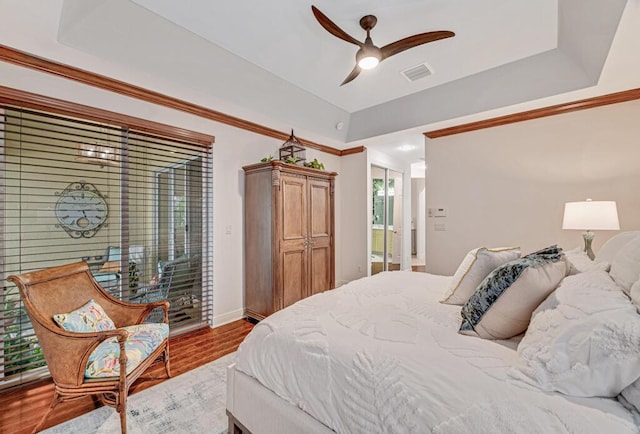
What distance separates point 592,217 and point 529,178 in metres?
0.87

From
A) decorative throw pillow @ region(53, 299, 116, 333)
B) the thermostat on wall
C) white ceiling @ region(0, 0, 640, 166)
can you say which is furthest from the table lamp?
decorative throw pillow @ region(53, 299, 116, 333)

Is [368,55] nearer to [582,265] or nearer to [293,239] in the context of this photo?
[582,265]

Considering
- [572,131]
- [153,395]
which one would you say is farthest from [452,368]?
[572,131]

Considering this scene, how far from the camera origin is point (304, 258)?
3605 mm

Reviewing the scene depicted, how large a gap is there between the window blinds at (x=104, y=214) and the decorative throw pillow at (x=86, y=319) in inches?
18.3

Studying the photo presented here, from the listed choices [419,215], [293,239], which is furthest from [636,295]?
[419,215]

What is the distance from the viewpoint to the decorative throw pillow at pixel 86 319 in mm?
1706

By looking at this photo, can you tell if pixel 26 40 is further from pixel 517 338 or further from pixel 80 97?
pixel 517 338

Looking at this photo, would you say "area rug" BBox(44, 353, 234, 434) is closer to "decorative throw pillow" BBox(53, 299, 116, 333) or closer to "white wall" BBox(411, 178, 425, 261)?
"decorative throw pillow" BBox(53, 299, 116, 333)

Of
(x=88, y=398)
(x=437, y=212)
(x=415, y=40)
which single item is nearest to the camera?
(x=88, y=398)

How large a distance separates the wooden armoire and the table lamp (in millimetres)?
2636

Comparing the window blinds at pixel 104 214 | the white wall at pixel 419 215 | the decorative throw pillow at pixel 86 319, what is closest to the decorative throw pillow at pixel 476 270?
the decorative throw pillow at pixel 86 319

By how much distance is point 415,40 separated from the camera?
2.09 meters

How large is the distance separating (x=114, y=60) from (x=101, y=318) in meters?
1.91
